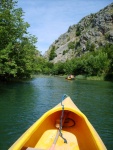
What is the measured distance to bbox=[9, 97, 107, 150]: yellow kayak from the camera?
7.98 metres

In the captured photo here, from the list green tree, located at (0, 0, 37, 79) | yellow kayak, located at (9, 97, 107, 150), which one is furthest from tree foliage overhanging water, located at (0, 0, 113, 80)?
yellow kayak, located at (9, 97, 107, 150)

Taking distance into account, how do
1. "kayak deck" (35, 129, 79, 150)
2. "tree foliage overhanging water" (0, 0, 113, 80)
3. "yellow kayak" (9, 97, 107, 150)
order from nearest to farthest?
1. "yellow kayak" (9, 97, 107, 150)
2. "kayak deck" (35, 129, 79, 150)
3. "tree foliage overhanging water" (0, 0, 113, 80)

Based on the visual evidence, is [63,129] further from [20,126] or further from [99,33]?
[99,33]

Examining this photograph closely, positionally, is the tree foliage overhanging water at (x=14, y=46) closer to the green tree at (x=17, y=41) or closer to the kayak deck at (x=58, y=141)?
the green tree at (x=17, y=41)

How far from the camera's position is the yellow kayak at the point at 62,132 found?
26.2 feet

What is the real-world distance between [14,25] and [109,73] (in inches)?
1638

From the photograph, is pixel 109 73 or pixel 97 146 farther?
pixel 109 73

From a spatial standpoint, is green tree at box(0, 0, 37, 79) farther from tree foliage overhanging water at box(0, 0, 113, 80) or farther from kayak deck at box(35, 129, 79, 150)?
kayak deck at box(35, 129, 79, 150)

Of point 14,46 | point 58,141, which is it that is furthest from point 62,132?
point 14,46

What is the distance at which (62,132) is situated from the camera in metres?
9.38

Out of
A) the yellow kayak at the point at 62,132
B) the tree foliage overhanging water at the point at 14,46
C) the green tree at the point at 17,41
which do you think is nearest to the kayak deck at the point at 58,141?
the yellow kayak at the point at 62,132

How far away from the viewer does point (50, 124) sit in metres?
9.77

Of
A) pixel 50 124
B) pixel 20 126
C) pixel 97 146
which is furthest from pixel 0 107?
pixel 97 146

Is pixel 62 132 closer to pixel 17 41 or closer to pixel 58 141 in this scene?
pixel 58 141
